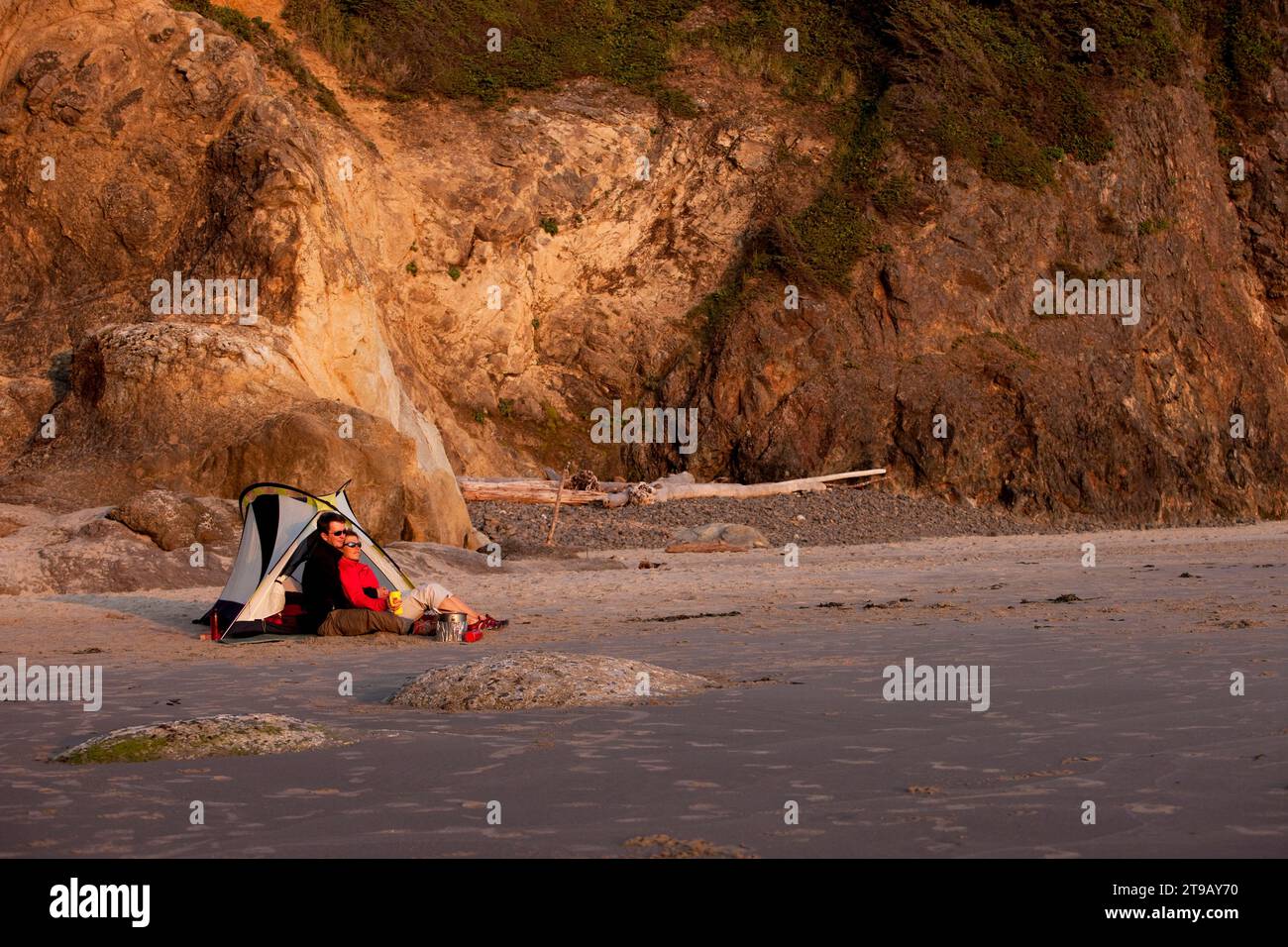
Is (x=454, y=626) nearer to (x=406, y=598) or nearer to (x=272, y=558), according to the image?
(x=406, y=598)

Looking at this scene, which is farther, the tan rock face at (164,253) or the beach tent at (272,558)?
the tan rock face at (164,253)

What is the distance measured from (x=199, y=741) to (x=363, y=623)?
5.18 meters

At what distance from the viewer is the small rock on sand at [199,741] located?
548cm

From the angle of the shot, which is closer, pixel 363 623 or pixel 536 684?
pixel 536 684

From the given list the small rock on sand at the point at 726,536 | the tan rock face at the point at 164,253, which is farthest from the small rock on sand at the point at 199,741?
the small rock on sand at the point at 726,536

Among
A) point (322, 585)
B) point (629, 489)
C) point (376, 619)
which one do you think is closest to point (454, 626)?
point (376, 619)

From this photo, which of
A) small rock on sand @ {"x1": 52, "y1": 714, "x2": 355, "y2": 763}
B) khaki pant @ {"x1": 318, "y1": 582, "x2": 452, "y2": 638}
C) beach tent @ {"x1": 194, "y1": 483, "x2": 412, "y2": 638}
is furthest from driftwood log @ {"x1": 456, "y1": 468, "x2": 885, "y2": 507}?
small rock on sand @ {"x1": 52, "y1": 714, "x2": 355, "y2": 763}

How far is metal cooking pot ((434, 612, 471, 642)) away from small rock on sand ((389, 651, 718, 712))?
10.2ft

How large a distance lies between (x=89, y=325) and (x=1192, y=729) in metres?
18.8

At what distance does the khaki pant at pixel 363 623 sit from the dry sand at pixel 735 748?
318mm

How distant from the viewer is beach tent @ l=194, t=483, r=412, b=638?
11102 millimetres

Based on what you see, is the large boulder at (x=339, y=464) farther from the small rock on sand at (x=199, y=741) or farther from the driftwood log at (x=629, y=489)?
the small rock on sand at (x=199, y=741)

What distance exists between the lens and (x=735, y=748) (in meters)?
5.45

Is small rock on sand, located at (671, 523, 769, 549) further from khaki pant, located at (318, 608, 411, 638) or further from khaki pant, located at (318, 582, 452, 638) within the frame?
khaki pant, located at (318, 608, 411, 638)
